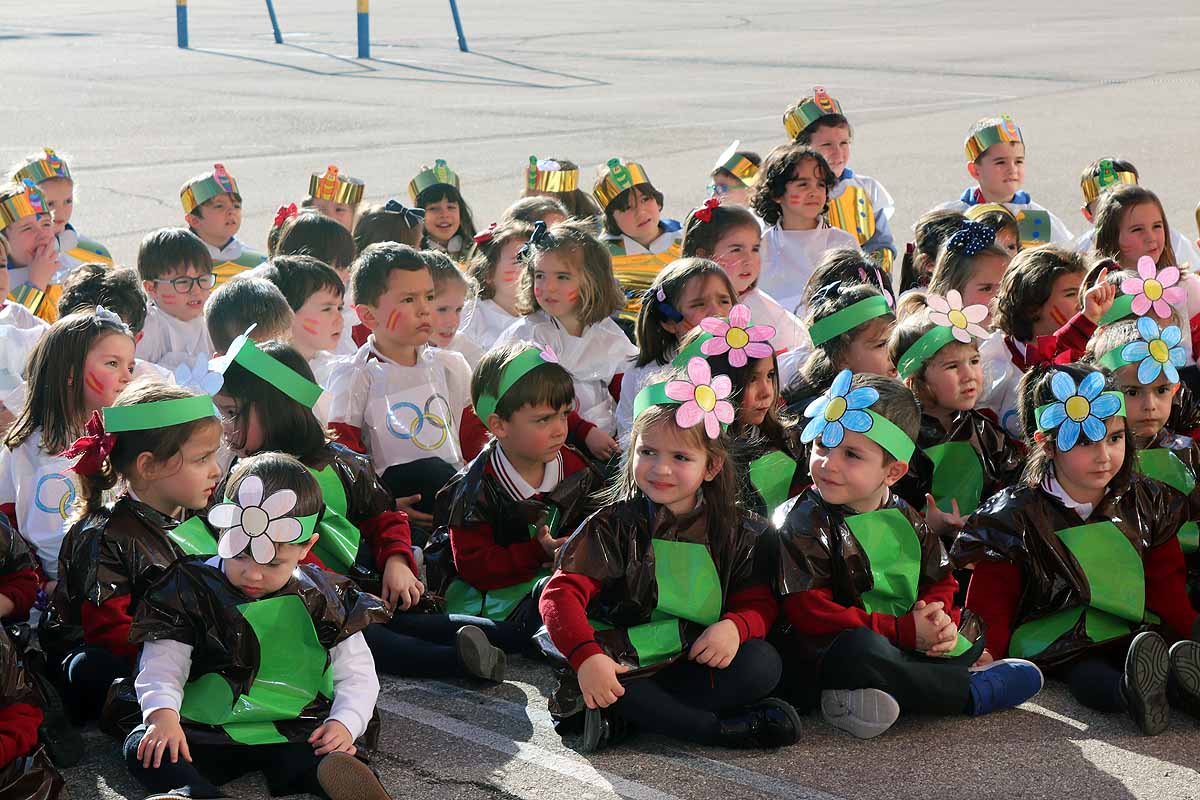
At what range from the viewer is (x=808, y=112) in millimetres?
7977

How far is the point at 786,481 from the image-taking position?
180 inches

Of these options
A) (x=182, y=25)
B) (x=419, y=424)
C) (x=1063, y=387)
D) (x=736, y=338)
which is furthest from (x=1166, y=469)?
(x=182, y=25)

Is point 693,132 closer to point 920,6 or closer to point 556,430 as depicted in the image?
point 556,430

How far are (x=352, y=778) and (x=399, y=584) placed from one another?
3.23ft

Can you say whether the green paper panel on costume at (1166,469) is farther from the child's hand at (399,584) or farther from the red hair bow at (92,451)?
the red hair bow at (92,451)

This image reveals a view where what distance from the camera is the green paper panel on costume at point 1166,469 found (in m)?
4.25

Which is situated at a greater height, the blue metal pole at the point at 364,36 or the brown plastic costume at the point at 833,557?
the blue metal pole at the point at 364,36

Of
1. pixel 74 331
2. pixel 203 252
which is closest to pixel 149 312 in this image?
pixel 203 252

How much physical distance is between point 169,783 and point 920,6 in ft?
106

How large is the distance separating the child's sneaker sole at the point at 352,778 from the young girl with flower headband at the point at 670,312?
1.98m

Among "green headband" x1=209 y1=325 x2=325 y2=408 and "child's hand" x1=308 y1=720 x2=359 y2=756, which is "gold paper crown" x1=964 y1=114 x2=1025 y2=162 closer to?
"green headband" x1=209 y1=325 x2=325 y2=408

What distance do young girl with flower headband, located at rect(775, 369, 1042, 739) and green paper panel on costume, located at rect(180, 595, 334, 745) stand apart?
1186 millimetres

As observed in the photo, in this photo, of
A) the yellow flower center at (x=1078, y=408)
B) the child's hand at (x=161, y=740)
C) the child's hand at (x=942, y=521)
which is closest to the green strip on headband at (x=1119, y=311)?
the child's hand at (x=942, y=521)

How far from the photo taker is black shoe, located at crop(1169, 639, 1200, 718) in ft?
12.1
